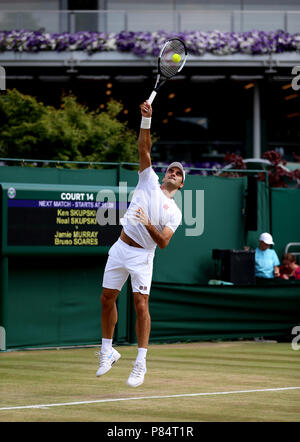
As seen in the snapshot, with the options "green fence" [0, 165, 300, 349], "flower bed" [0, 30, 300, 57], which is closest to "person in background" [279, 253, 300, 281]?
"green fence" [0, 165, 300, 349]

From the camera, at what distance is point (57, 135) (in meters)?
19.0

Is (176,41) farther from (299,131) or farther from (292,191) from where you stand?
(299,131)

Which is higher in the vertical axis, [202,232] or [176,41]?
[176,41]

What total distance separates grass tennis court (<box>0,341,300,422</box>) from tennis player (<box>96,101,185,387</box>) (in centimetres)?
53

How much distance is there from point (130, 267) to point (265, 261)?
6.81 meters

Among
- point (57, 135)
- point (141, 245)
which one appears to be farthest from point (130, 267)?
point (57, 135)

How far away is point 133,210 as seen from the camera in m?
8.68


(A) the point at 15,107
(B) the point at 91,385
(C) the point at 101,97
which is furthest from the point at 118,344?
(C) the point at 101,97

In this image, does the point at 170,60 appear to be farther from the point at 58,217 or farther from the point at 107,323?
the point at 58,217

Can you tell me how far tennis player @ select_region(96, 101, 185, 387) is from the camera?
870 centimetres

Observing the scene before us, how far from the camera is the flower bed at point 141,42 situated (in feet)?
87.9

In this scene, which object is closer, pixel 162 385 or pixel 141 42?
pixel 162 385

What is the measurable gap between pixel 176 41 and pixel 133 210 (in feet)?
7.91

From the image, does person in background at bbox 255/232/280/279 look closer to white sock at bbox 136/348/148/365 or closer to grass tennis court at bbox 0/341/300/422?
grass tennis court at bbox 0/341/300/422
